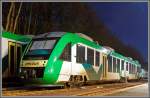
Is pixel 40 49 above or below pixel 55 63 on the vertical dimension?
above

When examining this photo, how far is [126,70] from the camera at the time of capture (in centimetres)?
1831

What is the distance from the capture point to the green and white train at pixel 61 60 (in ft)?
40.1

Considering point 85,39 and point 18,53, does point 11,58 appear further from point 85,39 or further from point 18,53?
point 85,39

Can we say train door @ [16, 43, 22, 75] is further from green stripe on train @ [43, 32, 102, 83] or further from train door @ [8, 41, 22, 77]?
green stripe on train @ [43, 32, 102, 83]

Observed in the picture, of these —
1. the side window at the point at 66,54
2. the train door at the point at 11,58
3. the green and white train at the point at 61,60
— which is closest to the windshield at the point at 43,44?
the green and white train at the point at 61,60

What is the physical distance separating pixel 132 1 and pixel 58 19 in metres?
2.92

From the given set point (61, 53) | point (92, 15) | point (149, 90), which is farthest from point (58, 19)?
point (149, 90)

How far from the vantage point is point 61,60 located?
40.7 ft

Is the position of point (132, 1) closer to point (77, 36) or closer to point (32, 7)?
point (77, 36)

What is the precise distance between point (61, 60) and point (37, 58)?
2.36 feet

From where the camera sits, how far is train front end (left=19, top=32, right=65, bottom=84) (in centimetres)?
1228

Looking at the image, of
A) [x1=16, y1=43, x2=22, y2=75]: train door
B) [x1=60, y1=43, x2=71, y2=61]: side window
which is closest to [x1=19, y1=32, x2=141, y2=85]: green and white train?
[x1=60, y1=43, x2=71, y2=61]: side window

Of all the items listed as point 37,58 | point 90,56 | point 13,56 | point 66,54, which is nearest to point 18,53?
point 13,56

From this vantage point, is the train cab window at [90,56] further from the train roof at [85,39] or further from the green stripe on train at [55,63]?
the green stripe on train at [55,63]
